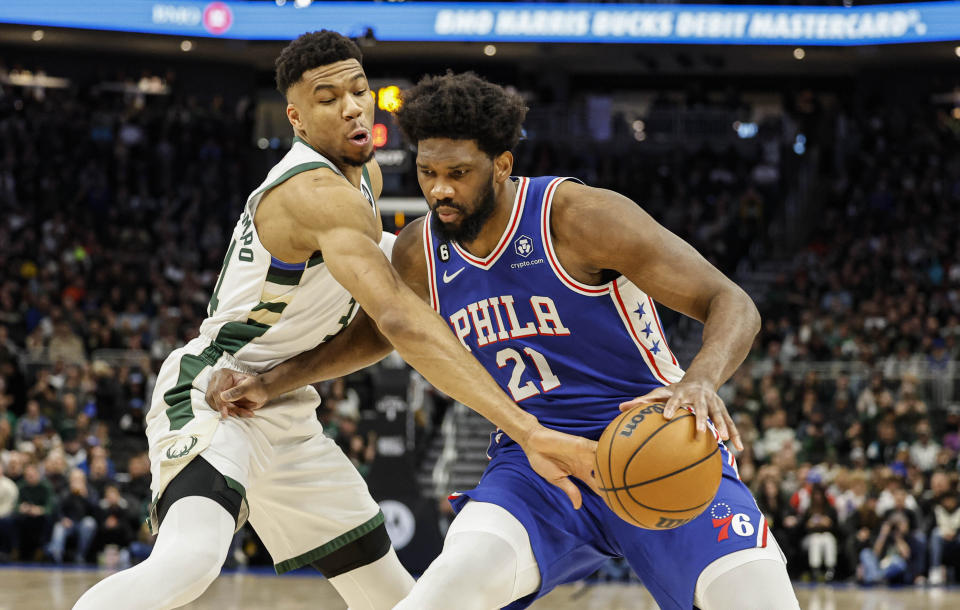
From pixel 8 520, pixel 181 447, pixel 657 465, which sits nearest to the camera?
pixel 657 465

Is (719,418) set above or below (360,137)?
below

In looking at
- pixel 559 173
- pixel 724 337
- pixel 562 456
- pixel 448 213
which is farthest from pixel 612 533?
pixel 559 173

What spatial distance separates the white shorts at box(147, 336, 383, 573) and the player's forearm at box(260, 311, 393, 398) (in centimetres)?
12

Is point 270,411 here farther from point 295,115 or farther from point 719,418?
point 719,418

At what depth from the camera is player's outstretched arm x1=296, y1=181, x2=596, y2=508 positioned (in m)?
3.20

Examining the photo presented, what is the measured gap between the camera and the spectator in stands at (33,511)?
1188cm

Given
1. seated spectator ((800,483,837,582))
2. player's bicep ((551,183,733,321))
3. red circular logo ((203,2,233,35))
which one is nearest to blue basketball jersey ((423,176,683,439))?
player's bicep ((551,183,733,321))

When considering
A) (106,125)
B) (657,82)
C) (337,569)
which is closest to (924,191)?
(657,82)

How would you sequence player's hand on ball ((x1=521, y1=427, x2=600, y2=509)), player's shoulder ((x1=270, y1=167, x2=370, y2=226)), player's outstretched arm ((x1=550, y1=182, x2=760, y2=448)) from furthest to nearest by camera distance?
player's shoulder ((x1=270, y1=167, x2=370, y2=226)), player's outstretched arm ((x1=550, y1=182, x2=760, y2=448)), player's hand on ball ((x1=521, y1=427, x2=600, y2=509))

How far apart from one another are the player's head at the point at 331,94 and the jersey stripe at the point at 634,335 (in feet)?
3.56

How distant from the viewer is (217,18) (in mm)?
20406

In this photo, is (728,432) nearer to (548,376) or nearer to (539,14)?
(548,376)

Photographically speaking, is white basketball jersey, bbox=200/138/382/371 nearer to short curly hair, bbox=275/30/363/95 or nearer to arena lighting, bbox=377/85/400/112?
short curly hair, bbox=275/30/363/95

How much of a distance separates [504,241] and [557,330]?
32 centimetres
